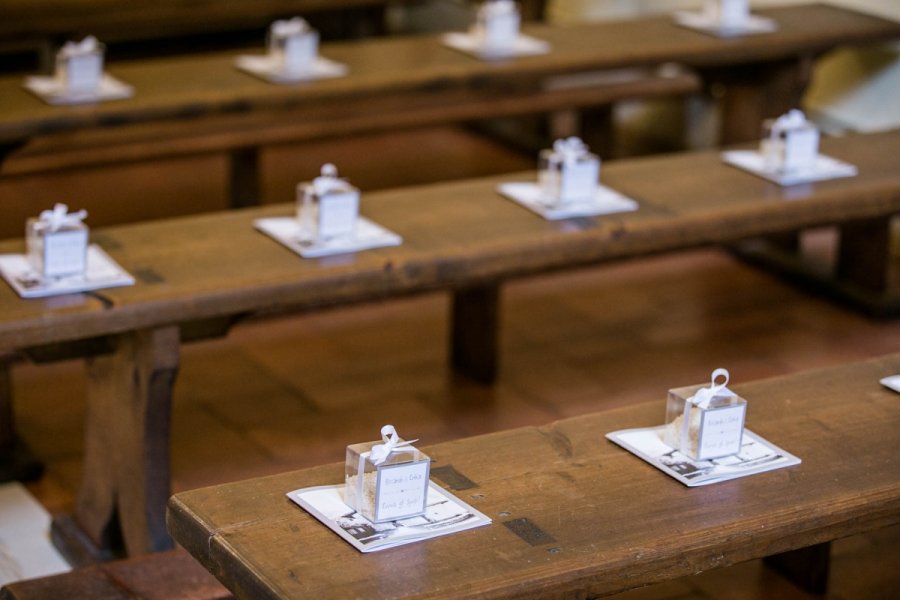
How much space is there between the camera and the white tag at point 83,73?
4816 millimetres

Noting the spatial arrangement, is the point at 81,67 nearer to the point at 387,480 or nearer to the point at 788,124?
the point at 788,124

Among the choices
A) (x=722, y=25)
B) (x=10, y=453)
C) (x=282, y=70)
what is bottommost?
(x=10, y=453)

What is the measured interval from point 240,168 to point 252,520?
356cm

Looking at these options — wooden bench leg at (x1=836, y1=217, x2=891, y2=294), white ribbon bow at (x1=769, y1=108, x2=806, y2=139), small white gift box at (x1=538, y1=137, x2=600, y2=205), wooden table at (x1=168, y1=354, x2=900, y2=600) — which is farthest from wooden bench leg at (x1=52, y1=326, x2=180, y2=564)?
wooden bench leg at (x1=836, y1=217, x2=891, y2=294)

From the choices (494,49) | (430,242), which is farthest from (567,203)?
(494,49)

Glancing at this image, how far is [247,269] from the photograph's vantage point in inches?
138

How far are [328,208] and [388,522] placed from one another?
141 cm

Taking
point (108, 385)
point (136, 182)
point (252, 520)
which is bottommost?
point (136, 182)

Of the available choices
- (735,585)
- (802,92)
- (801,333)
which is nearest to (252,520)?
(735,585)

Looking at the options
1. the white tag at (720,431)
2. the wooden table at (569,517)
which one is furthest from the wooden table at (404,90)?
the white tag at (720,431)

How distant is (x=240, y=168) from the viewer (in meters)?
5.82

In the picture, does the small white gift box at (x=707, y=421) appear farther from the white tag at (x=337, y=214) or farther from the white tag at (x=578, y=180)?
the white tag at (x=578, y=180)

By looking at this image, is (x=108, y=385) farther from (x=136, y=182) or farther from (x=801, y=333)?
(x=136, y=182)

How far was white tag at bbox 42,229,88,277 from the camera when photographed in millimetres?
3336
